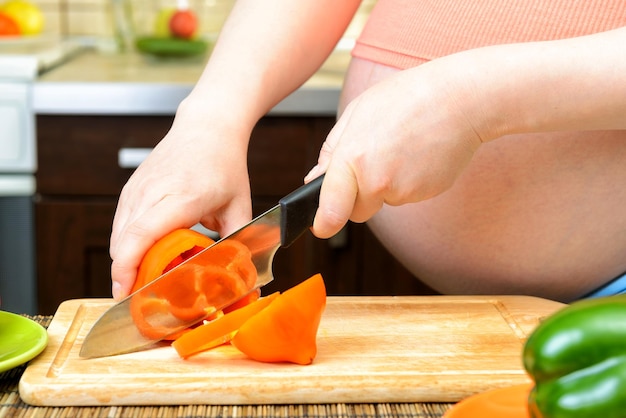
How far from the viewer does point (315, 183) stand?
2.74 ft

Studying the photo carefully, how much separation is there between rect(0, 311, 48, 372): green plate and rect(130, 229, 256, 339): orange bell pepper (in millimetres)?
94

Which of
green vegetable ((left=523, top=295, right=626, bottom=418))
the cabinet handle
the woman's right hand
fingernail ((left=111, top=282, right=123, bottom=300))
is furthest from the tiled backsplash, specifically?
green vegetable ((left=523, top=295, right=626, bottom=418))

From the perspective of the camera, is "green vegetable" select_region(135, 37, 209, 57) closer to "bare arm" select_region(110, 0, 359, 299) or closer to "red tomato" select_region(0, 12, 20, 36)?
"red tomato" select_region(0, 12, 20, 36)

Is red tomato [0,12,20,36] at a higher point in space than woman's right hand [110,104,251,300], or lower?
lower

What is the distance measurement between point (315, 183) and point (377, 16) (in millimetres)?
308

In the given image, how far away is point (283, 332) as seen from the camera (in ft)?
2.65

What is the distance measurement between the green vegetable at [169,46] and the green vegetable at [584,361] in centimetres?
174

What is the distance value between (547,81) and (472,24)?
20 cm

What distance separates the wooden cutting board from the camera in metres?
0.77

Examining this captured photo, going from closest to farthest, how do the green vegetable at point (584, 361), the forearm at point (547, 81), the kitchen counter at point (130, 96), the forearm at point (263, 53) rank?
1. the green vegetable at point (584, 361)
2. the forearm at point (547, 81)
3. the forearm at point (263, 53)
4. the kitchen counter at point (130, 96)

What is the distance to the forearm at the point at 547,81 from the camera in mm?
758

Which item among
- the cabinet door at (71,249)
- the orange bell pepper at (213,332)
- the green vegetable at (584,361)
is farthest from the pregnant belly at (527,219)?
the cabinet door at (71,249)

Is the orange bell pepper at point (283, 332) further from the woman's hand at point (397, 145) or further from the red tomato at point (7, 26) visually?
the red tomato at point (7, 26)

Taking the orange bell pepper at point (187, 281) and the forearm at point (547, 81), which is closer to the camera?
the forearm at point (547, 81)
